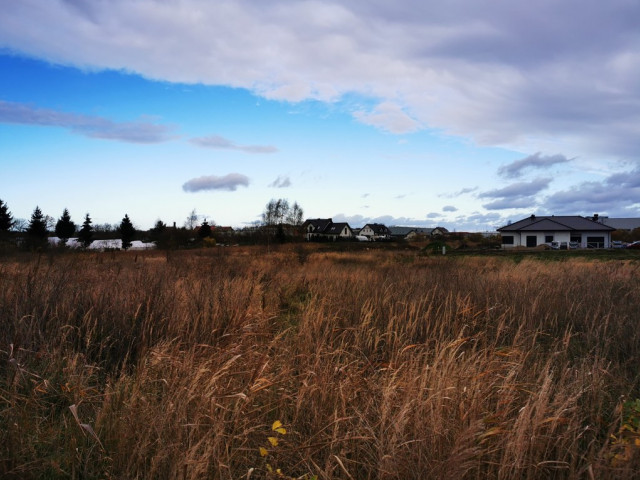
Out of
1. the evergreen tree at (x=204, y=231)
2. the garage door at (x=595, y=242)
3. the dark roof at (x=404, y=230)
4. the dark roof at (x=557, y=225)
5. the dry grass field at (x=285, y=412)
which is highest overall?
the dark roof at (x=404, y=230)

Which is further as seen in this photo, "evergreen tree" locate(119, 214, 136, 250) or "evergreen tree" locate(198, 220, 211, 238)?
"evergreen tree" locate(198, 220, 211, 238)

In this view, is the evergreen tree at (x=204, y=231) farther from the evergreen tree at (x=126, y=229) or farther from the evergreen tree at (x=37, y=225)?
the evergreen tree at (x=37, y=225)

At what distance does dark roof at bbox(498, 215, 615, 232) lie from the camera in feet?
177

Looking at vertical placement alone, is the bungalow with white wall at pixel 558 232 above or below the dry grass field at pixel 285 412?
above

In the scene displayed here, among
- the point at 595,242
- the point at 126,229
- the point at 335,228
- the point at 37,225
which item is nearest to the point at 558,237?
the point at 595,242

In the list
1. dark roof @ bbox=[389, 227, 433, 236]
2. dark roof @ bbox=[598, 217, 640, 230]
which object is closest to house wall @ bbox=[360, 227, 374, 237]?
dark roof @ bbox=[389, 227, 433, 236]

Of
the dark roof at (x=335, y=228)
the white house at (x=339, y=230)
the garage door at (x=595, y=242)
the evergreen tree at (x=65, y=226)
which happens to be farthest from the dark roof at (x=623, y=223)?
the evergreen tree at (x=65, y=226)

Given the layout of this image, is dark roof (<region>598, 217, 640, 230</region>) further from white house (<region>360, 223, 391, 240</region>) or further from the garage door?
white house (<region>360, 223, 391, 240</region>)

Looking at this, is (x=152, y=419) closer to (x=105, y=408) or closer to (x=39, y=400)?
(x=105, y=408)

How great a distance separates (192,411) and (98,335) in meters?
2.81

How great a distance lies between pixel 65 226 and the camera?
68.9m

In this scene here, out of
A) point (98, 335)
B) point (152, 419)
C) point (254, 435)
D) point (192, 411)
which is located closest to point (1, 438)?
point (152, 419)

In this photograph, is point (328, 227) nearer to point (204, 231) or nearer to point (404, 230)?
point (204, 231)

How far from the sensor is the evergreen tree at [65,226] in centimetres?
6788
